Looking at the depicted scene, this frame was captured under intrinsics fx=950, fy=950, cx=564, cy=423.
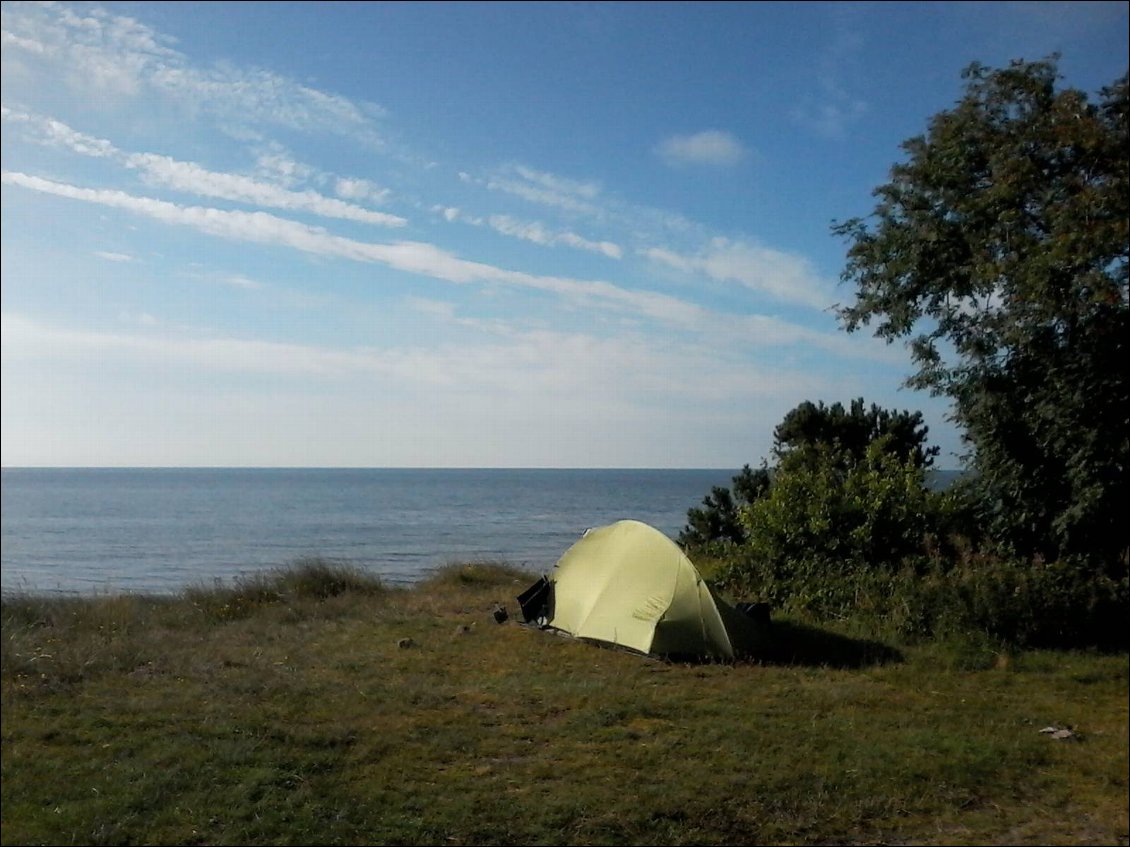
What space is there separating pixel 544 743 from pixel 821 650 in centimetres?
485

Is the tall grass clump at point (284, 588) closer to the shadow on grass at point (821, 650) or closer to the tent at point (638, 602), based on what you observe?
the tent at point (638, 602)

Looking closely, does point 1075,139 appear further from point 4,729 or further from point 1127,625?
point 4,729

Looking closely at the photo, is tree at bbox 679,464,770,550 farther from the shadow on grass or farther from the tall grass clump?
the shadow on grass

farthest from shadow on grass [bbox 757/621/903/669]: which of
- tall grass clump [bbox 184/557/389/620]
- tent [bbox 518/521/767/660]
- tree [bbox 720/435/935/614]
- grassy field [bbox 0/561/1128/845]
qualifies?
tall grass clump [bbox 184/557/389/620]

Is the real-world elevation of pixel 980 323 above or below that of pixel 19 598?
above

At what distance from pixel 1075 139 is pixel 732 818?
34.1 feet

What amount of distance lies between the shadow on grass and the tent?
0.93ft

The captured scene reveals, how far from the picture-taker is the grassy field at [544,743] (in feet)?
19.0

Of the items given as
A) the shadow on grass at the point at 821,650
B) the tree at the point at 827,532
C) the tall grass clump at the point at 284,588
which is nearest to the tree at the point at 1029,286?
the tree at the point at 827,532

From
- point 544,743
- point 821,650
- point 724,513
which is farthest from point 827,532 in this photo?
point 544,743

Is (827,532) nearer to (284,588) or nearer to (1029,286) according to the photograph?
(1029,286)

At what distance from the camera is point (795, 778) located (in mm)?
6562

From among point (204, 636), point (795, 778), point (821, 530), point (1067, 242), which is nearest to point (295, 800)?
point (795, 778)

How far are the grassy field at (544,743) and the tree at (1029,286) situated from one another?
2940 mm
